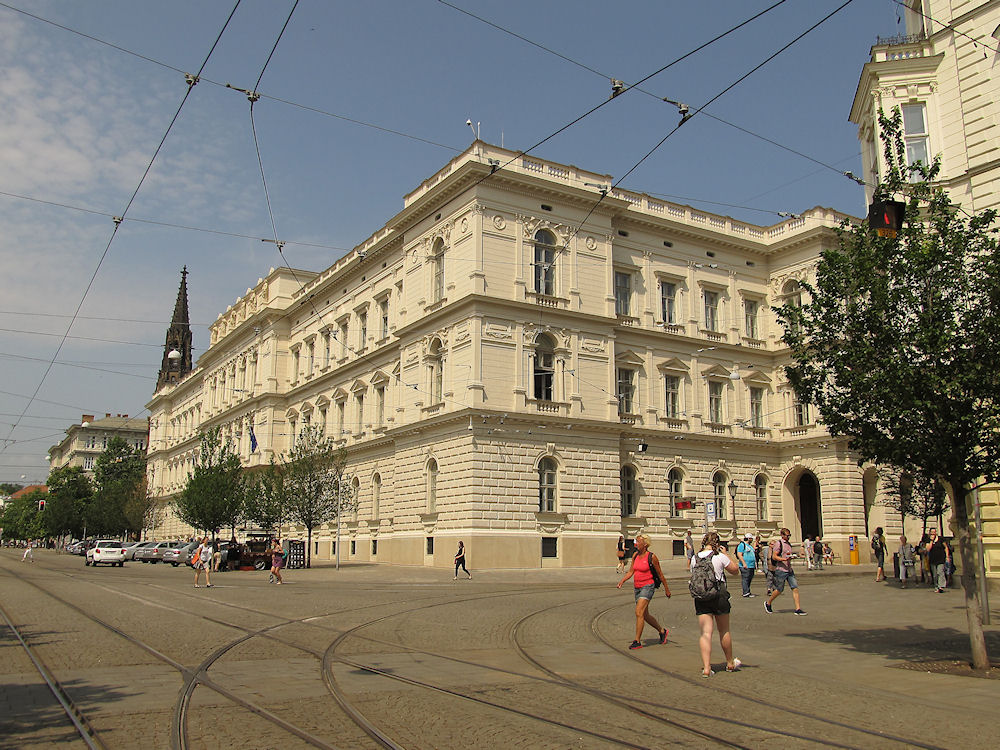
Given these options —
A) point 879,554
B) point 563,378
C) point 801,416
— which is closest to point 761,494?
point 801,416

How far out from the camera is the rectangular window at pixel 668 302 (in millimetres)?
46719

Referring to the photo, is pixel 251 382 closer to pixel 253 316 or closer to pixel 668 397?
pixel 253 316

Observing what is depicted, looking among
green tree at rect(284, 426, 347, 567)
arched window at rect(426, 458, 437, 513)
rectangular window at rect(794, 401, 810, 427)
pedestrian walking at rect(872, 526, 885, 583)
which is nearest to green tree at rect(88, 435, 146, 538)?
green tree at rect(284, 426, 347, 567)

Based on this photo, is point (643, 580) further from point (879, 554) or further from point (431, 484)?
point (431, 484)

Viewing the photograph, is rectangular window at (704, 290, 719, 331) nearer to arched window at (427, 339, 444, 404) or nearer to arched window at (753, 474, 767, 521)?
arched window at (753, 474, 767, 521)

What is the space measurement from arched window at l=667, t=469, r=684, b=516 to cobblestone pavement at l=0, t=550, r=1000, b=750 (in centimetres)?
2339

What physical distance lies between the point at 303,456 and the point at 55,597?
22402mm

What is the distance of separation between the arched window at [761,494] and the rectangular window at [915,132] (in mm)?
27868

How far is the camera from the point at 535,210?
40812 mm

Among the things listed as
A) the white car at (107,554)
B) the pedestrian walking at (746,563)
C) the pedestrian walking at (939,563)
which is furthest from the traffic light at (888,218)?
the white car at (107,554)

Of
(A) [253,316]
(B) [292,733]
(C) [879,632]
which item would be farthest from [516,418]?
(A) [253,316]

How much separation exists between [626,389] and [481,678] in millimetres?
34792

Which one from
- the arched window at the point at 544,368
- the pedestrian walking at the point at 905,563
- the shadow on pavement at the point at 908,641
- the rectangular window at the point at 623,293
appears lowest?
the shadow on pavement at the point at 908,641

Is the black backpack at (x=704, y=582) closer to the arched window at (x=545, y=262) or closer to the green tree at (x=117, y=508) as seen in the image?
the arched window at (x=545, y=262)
